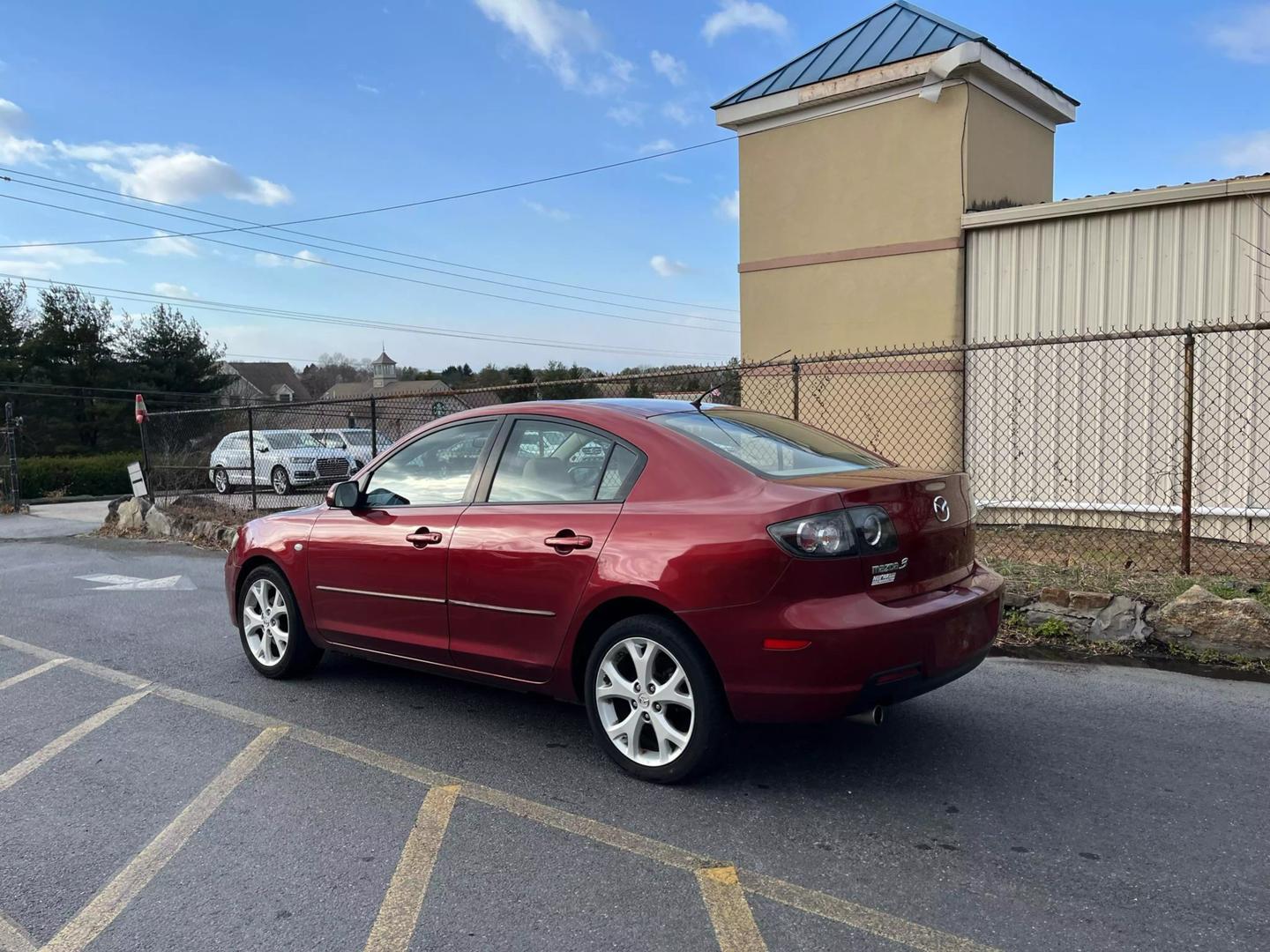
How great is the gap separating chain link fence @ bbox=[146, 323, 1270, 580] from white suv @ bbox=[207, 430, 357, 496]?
200 centimetres

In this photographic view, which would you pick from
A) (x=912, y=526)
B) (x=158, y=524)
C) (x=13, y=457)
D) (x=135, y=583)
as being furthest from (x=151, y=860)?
(x=13, y=457)

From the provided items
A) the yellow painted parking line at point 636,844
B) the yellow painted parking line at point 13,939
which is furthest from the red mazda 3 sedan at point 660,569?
the yellow painted parking line at point 13,939

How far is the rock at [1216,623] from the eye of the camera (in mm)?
5195

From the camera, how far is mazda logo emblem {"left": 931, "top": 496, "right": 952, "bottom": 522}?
3627 mm

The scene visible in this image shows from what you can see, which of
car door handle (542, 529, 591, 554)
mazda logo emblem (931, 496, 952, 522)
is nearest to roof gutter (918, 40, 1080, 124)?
mazda logo emblem (931, 496, 952, 522)

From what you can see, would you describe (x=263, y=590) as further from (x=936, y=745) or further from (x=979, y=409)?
(x=979, y=409)

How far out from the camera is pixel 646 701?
11.8 feet

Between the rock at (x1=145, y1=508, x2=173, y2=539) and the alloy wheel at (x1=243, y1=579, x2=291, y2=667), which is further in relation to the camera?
the rock at (x1=145, y1=508, x2=173, y2=539)

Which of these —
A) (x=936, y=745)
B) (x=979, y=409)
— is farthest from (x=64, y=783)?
(x=979, y=409)

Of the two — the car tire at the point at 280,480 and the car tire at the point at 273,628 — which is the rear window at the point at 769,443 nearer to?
the car tire at the point at 273,628

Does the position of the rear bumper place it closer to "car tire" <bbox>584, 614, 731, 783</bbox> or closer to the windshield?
"car tire" <bbox>584, 614, 731, 783</bbox>

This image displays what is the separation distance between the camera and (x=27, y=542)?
47.0ft

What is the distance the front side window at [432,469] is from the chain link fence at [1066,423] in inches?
117

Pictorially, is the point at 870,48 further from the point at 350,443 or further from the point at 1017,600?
the point at 350,443
